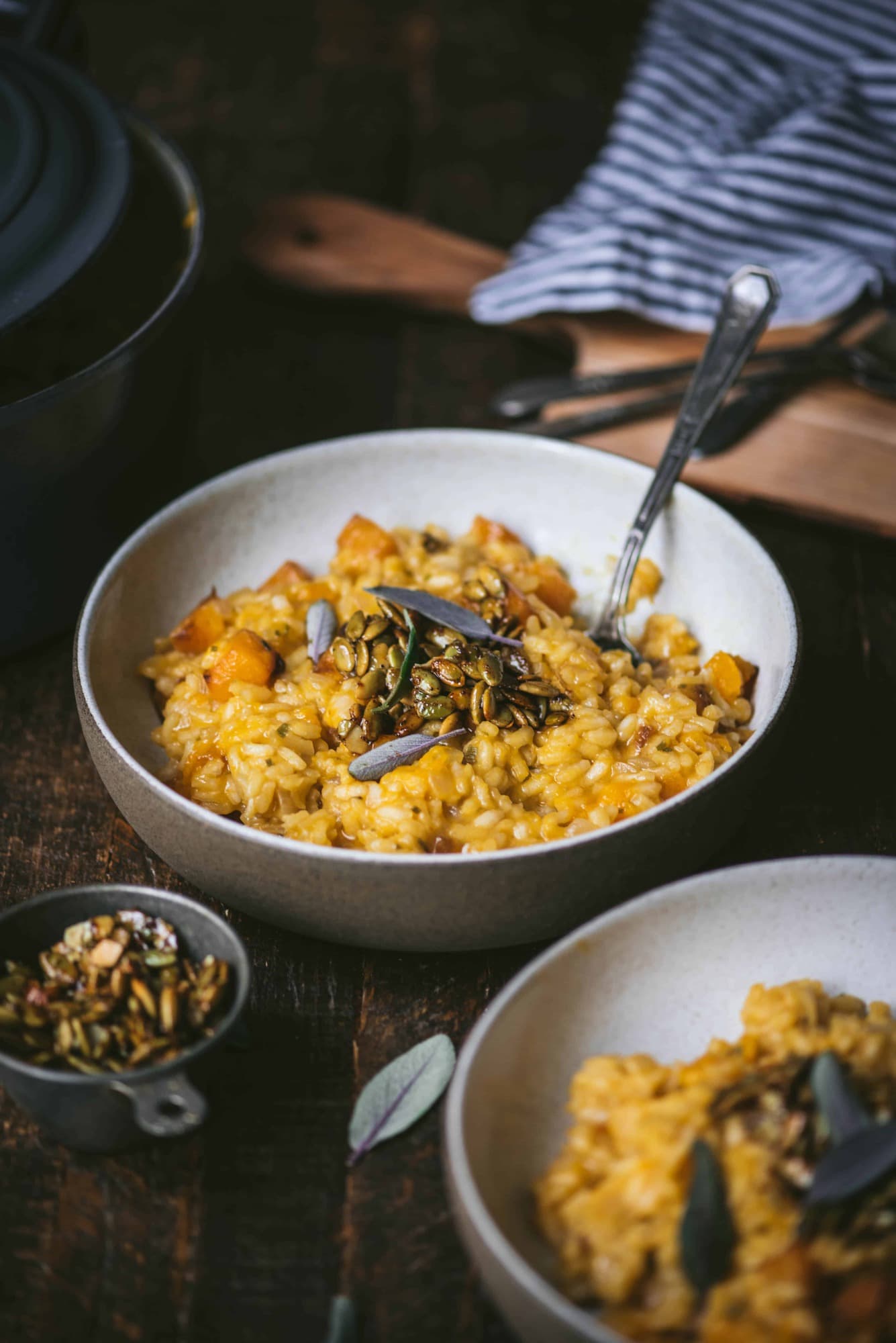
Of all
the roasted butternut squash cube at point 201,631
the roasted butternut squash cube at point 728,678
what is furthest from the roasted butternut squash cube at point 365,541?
the roasted butternut squash cube at point 728,678

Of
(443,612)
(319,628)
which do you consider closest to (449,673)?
(443,612)

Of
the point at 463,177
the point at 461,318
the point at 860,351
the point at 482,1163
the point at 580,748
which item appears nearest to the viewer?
the point at 482,1163

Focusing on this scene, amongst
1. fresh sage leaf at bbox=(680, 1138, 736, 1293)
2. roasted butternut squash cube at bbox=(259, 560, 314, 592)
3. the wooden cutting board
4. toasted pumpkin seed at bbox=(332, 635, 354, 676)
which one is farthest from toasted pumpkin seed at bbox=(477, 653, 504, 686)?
the wooden cutting board

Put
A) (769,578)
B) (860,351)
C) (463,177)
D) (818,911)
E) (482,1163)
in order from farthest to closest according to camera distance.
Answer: (463,177)
(860,351)
(769,578)
(818,911)
(482,1163)

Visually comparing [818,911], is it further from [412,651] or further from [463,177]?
[463,177]

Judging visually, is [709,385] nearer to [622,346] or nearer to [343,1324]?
[622,346]

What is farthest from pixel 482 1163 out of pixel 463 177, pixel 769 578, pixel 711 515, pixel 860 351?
pixel 463 177
